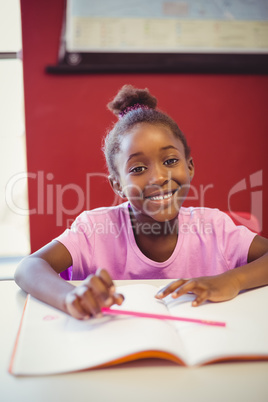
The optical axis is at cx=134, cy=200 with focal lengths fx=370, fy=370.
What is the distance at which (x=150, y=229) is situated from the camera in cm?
94

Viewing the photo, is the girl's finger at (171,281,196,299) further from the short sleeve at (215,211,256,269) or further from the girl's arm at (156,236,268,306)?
the short sleeve at (215,211,256,269)

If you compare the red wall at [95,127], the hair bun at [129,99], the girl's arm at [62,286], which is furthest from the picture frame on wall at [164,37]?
the girl's arm at [62,286]

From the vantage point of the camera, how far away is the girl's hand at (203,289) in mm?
551

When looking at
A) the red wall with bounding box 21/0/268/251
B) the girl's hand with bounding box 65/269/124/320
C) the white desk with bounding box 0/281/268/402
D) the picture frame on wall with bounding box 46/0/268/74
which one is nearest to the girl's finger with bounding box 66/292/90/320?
the girl's hand with bounding box 65/269/124/320

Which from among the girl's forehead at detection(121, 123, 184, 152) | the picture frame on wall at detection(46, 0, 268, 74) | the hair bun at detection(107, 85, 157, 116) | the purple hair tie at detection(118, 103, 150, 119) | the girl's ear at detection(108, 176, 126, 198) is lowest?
the girl's ear at detection(108, 176, 126, 198)

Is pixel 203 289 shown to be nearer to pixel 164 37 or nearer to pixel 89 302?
pixel 89 302

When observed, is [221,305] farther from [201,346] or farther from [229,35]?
[229,35]

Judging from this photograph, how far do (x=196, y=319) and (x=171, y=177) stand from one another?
16.9 inches

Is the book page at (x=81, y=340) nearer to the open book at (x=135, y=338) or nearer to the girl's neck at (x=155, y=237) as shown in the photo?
the open book at (x=135, y=338)

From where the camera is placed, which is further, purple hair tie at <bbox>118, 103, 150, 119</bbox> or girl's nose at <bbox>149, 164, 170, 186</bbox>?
purple hair tie at <bbox>118, 103, 150, 119</bbox>

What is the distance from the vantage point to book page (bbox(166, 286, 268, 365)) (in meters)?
0.40

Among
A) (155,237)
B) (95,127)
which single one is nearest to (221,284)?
(155,237)

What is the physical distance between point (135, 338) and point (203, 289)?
0.18m

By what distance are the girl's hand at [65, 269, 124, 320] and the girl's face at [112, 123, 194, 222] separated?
39cm
